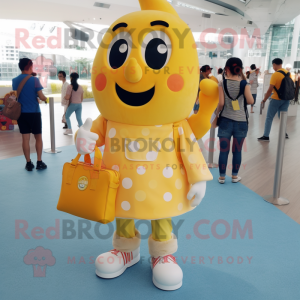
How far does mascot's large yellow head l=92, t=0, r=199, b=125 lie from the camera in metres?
1.71

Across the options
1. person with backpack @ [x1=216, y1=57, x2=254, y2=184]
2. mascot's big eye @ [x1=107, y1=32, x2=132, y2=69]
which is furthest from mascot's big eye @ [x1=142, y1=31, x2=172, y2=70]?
person with backpack @ [x1=216, y1=57, x2=254, y2=184]

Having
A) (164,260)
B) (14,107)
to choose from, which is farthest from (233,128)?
(14,107)

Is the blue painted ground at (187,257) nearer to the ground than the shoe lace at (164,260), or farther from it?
nearer to the ground

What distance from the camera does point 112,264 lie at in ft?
6.71

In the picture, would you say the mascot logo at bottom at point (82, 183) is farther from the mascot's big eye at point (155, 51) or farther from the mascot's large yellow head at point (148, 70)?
the mascot's big eye at point (155, 51)

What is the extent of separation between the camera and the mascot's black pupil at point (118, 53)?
1.76 m

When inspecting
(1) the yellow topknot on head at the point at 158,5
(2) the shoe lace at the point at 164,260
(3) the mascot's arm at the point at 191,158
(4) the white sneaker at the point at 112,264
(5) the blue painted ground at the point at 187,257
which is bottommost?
(5) the blue painted ground at the point at 187,257

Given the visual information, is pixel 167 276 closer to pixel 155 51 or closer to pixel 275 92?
pixel 155 51

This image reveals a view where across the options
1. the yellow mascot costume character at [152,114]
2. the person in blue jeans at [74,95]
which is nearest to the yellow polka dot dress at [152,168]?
the yellow mascot costume character at [152,114]

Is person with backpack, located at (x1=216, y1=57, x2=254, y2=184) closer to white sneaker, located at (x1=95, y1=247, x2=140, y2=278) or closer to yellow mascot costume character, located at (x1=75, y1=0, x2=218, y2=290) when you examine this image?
yellow mascot costume character, located at (x1=75, y1=0, x2=218, y2=290)

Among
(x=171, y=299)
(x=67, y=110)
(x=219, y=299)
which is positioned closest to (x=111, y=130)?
(x=171, y=299)

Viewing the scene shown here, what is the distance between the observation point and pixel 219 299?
74.6 inches

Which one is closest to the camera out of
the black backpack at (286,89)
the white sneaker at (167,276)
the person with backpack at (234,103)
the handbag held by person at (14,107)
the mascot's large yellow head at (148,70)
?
the mascot's large yellow head at (148,70)

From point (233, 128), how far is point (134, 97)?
2313 millimetres
